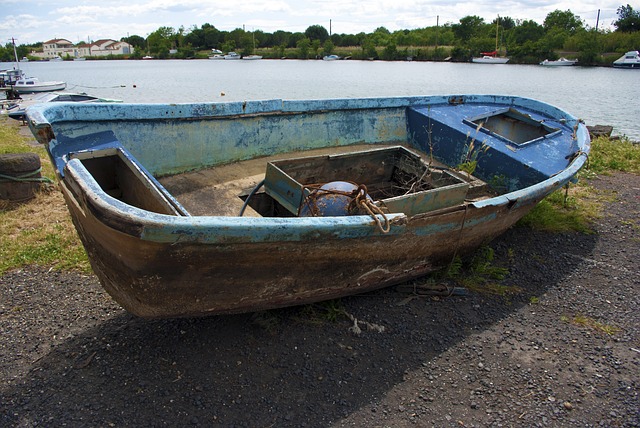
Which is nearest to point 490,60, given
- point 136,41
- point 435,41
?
point 435,41

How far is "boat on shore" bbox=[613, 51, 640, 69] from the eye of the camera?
44.4 m

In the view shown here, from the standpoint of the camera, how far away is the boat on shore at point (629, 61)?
4444cm

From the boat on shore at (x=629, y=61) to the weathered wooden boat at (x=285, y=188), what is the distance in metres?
48.5

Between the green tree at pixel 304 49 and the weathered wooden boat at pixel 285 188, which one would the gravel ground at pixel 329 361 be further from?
the green tree at pixel 304 49

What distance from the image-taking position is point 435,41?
70.4 m

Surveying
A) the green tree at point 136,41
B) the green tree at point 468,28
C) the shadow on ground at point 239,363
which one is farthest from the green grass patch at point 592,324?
the green tree at point 136,41

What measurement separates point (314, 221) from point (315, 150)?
3.00 metres

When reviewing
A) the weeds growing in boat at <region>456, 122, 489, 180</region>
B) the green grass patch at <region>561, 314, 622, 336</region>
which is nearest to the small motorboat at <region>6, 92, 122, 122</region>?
the weeds growing in boat at <region>456, 122, 489, 180</region>

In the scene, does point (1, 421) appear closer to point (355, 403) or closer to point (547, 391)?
point (355, 403)

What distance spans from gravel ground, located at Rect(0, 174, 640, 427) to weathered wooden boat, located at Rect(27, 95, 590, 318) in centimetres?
37

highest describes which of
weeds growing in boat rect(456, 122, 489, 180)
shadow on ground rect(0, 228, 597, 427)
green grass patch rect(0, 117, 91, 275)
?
weeds growing in boat rect(456, 122, 489, 180)

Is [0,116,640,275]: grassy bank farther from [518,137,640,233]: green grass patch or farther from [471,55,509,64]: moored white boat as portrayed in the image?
[471,55,509,64]: moored white boat

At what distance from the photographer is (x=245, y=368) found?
313 centimetres

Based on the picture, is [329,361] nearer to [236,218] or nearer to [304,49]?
[236,218]
